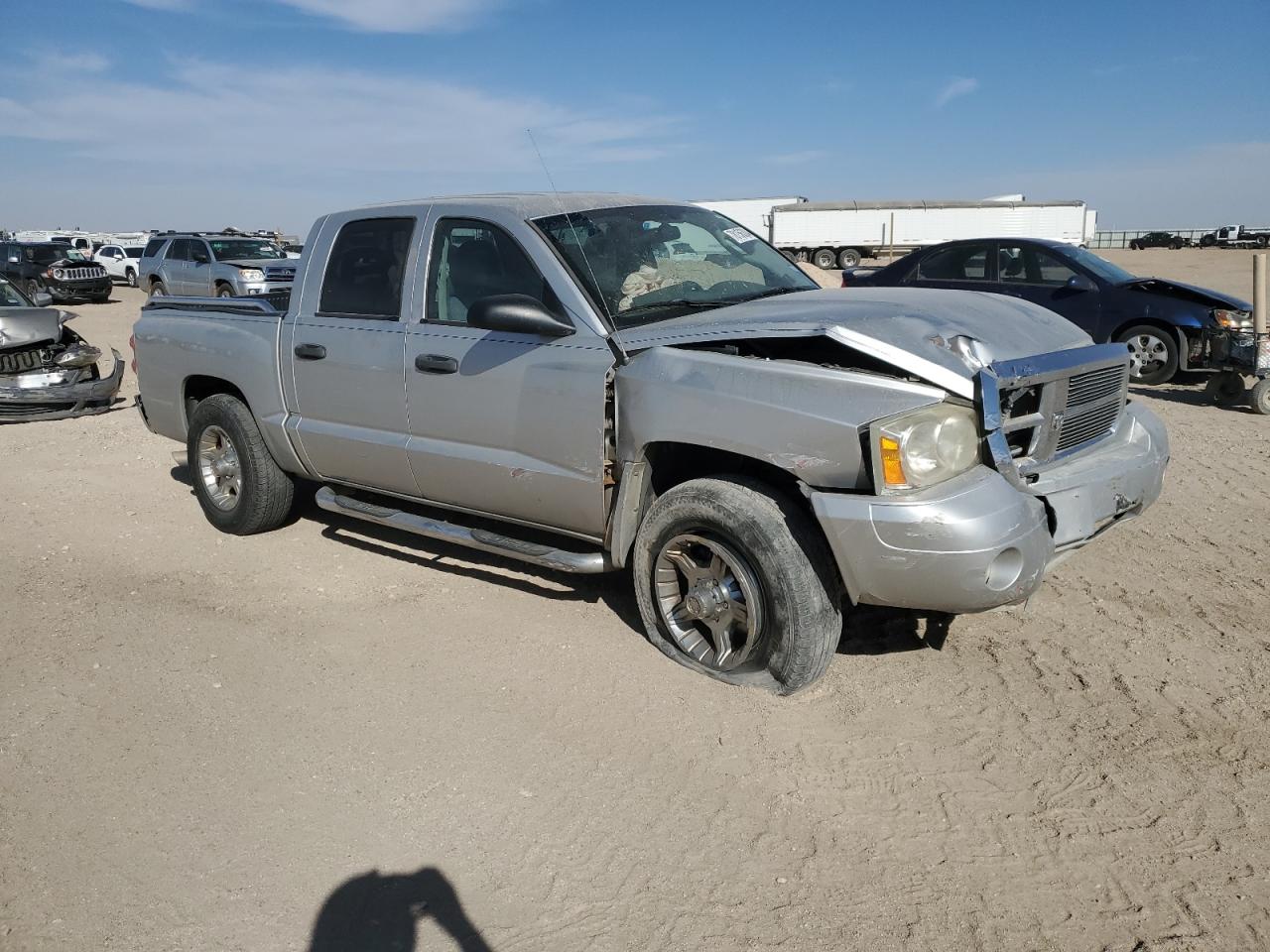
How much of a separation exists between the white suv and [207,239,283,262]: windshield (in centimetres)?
1453

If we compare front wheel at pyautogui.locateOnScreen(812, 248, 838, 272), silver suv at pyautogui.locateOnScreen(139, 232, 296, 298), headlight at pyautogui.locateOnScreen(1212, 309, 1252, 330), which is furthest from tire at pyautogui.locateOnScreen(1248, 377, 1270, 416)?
front wheel at pyautogui.locateOnScreen(812, 248, 838, 272)

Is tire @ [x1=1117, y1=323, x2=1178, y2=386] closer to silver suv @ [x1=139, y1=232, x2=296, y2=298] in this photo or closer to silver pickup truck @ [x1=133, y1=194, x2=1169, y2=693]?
silver pickup truck @ [x1=133, y1=194, x2=1169, y2=693]

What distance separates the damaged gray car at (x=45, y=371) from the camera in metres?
10.4

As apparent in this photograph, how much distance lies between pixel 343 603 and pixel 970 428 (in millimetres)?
3272

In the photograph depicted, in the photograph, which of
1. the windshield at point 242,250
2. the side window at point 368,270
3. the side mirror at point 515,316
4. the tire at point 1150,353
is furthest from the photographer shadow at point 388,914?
the windshield at point 242,250

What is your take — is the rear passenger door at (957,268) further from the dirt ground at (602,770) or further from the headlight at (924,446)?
the headlight at (924,446)

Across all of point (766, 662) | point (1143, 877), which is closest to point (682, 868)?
point (766, 662)

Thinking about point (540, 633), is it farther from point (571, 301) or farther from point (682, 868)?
point (682, 868)

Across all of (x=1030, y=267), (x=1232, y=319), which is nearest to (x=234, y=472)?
(x=1030, y=267)

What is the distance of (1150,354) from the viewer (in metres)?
10.6

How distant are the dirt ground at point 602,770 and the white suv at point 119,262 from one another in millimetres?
33289

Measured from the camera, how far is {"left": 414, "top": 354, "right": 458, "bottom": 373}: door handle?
475 centimetres

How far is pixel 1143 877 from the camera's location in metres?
2.94

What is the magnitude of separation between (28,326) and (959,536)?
410 inches
